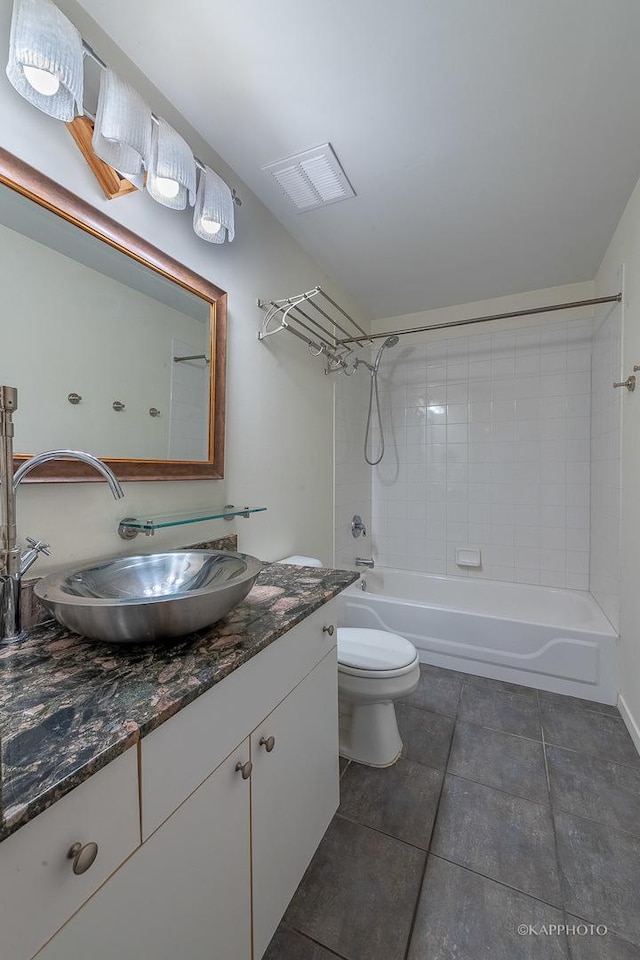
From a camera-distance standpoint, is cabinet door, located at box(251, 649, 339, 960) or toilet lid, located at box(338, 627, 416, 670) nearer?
cabinet door, located at box(251, 649, 339, 960)

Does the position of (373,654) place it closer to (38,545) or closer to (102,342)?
(38,545)

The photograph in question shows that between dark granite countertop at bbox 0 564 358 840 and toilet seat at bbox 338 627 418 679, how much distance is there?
69 cm

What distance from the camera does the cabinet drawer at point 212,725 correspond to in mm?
606

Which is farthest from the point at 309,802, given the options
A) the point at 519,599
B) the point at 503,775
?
the point at 519,599

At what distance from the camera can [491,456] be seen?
2881mm

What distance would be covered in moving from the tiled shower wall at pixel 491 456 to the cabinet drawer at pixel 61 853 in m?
2.76

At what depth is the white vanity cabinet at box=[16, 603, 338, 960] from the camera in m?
0.57

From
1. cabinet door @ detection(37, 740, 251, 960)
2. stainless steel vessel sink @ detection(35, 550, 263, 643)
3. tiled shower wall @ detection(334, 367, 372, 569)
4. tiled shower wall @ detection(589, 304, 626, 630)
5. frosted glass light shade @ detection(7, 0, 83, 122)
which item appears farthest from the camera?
tiled shower wall @ detection(334, 367, 372, 569)

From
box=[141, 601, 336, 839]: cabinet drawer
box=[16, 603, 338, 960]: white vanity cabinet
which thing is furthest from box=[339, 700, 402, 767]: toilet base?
box=[141, 601, 336, 839]: cabinet drawer

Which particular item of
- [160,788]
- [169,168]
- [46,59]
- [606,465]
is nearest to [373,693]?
[160,788]

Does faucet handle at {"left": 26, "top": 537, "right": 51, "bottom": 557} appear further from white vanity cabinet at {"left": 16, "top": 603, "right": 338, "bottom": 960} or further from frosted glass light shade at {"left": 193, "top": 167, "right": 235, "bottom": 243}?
frosted glass light shade at {"left": 193, "top": 167, "right": 235, "bottom": 243}

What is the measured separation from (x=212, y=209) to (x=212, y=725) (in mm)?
1527

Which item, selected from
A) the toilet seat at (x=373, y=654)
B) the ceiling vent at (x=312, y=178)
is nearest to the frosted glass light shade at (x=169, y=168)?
the ceiling vent at (x=312, y=178)

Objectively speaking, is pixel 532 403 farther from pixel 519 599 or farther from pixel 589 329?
pixel 519 599
